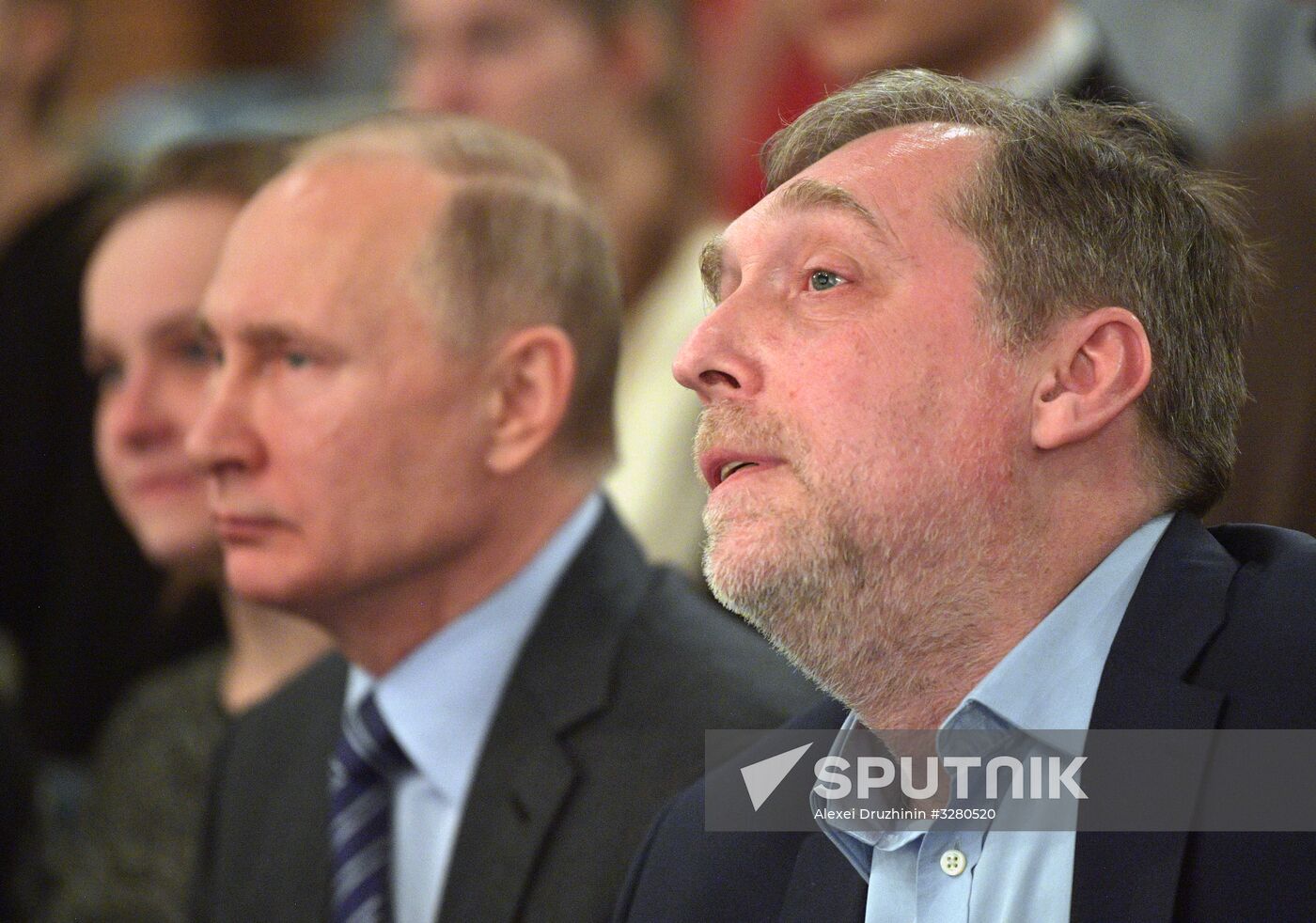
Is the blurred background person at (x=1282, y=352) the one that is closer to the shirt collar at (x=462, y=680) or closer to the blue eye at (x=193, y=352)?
the shirt collar at (x=462, y=680)

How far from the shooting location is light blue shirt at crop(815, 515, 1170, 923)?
1455 mm

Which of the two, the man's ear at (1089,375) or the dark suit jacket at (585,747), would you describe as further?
the dark suit jacket at (585,747)

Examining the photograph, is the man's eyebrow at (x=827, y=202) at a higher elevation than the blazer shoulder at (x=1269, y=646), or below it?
higher

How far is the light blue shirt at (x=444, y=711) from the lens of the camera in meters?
2.31

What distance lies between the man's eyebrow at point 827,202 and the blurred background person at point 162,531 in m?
1.73

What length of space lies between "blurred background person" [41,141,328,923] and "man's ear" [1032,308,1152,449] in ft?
6.19

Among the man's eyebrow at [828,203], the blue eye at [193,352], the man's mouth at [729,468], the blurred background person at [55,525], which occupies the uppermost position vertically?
the man's eyebrow at [828,203]

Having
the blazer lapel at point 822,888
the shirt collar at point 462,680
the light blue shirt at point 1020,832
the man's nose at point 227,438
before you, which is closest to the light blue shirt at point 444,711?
the shirt collar at point 462,680

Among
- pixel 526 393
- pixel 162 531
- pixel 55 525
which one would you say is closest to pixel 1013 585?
pixel 526 393

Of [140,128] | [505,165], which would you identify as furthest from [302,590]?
[140,128]

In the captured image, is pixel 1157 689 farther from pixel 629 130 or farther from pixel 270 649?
pixel 629 130

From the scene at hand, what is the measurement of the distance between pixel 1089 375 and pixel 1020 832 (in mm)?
422

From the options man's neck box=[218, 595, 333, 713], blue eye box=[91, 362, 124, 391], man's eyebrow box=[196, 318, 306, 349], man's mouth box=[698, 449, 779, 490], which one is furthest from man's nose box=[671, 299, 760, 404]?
blue eye box=[91, 362, 124, 391]

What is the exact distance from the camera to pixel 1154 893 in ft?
4.45
